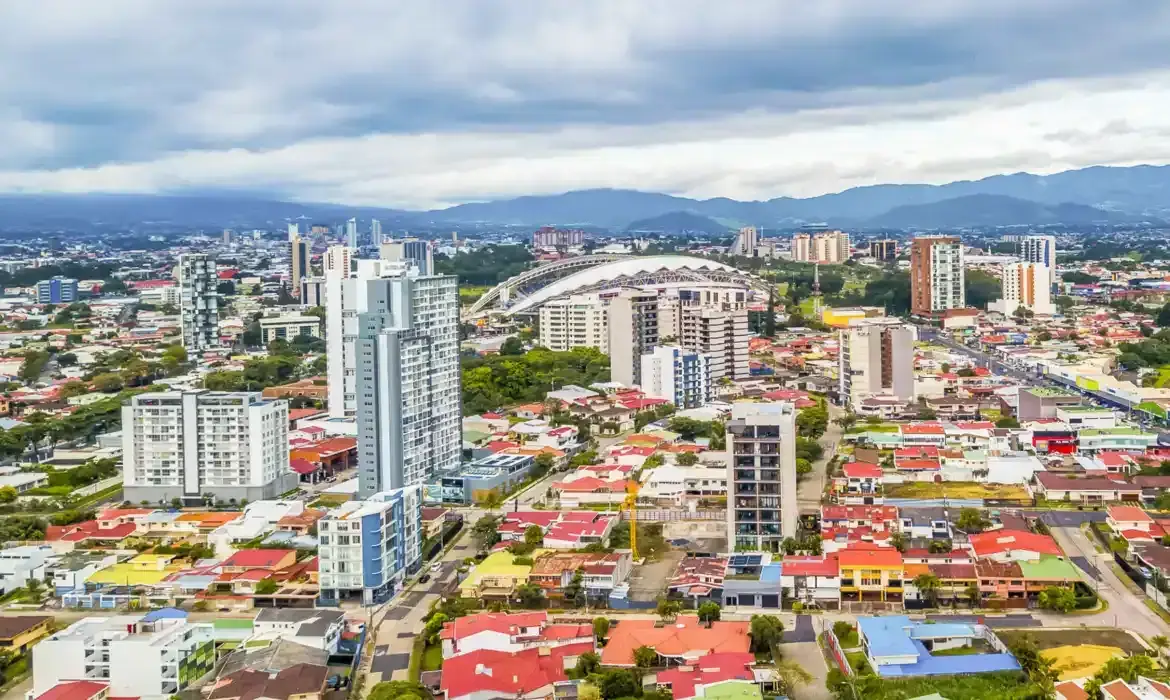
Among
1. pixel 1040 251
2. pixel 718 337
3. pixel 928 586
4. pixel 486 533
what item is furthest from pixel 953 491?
pixel 1040 251

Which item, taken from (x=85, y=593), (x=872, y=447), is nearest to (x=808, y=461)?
(x=872, y=447)

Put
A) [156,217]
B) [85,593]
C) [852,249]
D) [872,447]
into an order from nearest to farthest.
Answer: [85,593] < [872,447] < [852,249] < [156,217]

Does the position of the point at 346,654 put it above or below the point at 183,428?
below

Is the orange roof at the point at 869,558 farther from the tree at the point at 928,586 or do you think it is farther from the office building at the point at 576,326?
the office building at the point at 576,326

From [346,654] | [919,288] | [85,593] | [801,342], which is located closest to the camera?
[346,654]

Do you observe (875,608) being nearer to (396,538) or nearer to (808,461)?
(396,538)

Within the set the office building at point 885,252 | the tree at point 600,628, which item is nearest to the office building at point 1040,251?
the office building at point 885,252

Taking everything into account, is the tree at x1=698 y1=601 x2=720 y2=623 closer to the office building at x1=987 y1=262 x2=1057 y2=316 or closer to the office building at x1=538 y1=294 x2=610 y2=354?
the office building at x1=538 y1=294 x2=610 y2=354
